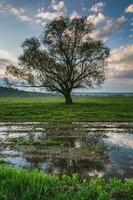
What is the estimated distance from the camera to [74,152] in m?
14.1

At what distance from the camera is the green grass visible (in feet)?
23.9

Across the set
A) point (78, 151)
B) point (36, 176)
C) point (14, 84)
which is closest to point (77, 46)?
point (14, 84)

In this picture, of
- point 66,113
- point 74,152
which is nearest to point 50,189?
point 74,152

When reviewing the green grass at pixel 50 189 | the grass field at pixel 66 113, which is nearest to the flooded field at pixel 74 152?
the green grass at pixel 50 189

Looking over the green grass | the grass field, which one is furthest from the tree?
the green grass

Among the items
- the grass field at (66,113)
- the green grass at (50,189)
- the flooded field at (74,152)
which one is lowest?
the grass field at (66,113)

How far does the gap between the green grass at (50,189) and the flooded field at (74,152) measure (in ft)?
7.91

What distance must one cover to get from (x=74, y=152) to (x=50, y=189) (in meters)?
6.40

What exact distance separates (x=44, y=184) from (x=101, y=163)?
15.9 ft

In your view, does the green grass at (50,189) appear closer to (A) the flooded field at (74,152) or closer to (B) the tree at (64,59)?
(A) the flooded field at (74,152)

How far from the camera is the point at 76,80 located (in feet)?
186

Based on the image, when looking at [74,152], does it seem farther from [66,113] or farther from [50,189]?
[66,113]

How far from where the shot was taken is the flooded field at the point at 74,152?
11.3 m

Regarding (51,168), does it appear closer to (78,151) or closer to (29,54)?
(78,151)
